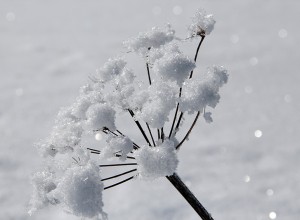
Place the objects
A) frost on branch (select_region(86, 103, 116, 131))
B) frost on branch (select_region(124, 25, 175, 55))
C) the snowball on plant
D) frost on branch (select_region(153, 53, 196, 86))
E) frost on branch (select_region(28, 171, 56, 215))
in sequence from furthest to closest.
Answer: frost on branch (select_region(124, 25, 175, 55))
frost on branch (select_region(28, 171, 56, 215))
frost on branch (select_region(86, 103, 116, 131))
frost on branch (select_region(153, 53, 196, 86))
the snowball on plant

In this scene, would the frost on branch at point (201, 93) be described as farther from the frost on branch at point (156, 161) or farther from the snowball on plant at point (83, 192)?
the snowball on plant at point (83, 192)

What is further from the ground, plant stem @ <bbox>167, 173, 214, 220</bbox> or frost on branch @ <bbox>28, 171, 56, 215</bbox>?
frost on branch @ <bbox>28, 171, 56, 215</bbox>

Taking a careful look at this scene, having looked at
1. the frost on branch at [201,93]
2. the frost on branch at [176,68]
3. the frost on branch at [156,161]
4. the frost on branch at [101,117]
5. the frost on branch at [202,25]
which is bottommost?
the frost on branch at [156,161]

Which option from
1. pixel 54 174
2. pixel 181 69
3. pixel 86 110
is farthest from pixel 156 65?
pixel 54 174

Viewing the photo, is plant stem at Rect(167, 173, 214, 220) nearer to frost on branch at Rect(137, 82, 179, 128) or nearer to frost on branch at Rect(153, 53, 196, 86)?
frost on branch at Rect(137, 82, 179, 128)

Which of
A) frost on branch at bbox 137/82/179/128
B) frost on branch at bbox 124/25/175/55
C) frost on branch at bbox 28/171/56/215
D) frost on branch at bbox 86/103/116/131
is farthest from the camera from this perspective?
frost on branch at bbox 124/25/175/55

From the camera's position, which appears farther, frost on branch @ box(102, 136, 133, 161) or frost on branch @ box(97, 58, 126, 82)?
frost on branch @ box(97, 58, 126, 82)

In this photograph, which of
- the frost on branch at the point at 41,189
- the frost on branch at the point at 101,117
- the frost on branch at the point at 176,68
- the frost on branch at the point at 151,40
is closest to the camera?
the frost on branch at the point at 176,68

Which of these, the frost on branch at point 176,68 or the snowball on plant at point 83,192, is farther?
the frost on branch at point 176,68
